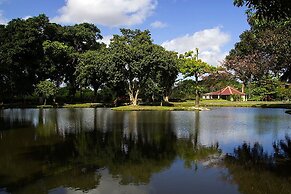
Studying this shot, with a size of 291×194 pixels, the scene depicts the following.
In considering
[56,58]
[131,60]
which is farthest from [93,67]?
[56,58]

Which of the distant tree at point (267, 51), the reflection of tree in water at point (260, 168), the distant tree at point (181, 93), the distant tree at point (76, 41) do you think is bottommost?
the reflection of tree in water at point (260, 168)

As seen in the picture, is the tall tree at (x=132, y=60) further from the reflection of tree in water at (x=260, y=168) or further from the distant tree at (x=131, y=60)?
the reflection of tree in water at (x=260, y=168)

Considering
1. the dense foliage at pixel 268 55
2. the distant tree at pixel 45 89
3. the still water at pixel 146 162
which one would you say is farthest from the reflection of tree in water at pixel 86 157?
the distant tree at pixel 45 89

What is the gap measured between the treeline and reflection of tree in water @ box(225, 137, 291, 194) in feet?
128

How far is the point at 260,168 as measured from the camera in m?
15.2

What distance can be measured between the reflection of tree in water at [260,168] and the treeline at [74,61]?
38.9 meters

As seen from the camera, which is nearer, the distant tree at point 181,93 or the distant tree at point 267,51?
the distant tree at point 267,51

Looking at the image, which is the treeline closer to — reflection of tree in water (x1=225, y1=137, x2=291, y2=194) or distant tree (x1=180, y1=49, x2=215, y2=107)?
distant tree (x1=180, y1=49, x2=215, y2=107)

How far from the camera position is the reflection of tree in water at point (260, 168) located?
12434 millimetres

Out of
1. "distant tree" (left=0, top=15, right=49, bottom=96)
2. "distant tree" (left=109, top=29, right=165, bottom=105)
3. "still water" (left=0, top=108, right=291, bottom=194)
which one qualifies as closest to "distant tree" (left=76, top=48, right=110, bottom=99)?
"distant tree" (left=109, top=29, right=165, bottom=105)

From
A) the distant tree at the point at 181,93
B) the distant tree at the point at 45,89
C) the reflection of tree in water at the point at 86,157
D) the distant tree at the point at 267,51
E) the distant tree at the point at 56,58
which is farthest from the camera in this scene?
the distant tree at the point at 181,93

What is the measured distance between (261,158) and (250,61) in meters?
26.2

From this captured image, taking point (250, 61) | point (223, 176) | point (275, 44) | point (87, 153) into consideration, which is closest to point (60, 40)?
point (250, 61)

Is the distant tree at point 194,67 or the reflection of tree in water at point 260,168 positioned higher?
the distant tree at point 194,67
